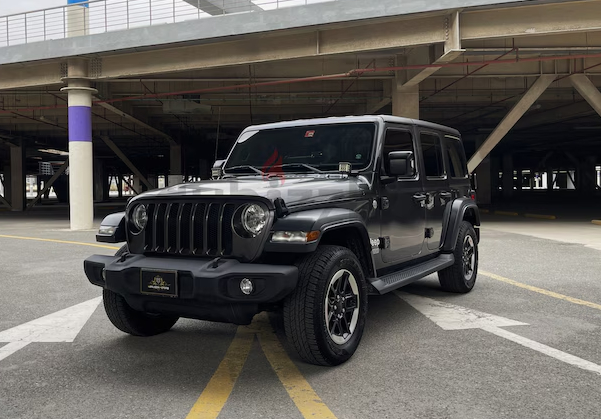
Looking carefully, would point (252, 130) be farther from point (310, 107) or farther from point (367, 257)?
point (310, 107)

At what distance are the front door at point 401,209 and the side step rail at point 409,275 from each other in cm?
13

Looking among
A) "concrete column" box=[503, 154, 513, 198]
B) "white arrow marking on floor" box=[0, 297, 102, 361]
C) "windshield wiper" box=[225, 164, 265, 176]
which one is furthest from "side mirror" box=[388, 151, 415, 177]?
"concrete column" box=[503, 154, 513, 198]

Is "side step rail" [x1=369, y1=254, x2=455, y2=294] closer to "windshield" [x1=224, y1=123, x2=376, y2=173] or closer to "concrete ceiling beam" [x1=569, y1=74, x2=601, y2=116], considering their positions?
"windshield" [x1=224, y1=123, x2=376, y2=173]

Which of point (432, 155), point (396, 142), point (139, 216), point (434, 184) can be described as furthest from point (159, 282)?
point (432, 155)

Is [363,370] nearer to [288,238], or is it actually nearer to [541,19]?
[288,238]

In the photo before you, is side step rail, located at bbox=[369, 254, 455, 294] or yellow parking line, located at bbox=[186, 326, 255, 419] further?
side step rail, located at bbox=[369, 254, 455, 294]

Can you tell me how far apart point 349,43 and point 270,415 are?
1299cm

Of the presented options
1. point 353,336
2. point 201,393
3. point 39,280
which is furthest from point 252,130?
point 39,280

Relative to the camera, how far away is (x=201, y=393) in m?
3.40

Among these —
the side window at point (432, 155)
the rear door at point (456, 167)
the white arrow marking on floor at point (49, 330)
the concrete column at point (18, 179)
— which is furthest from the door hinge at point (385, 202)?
the concrete column at point (18, 179)

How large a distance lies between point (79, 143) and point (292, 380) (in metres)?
15.3

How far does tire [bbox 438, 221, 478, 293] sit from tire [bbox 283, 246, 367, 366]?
92.0 inches

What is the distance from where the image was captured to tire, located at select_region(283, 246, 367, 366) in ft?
11.8

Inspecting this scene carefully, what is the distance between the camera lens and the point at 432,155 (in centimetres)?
584
